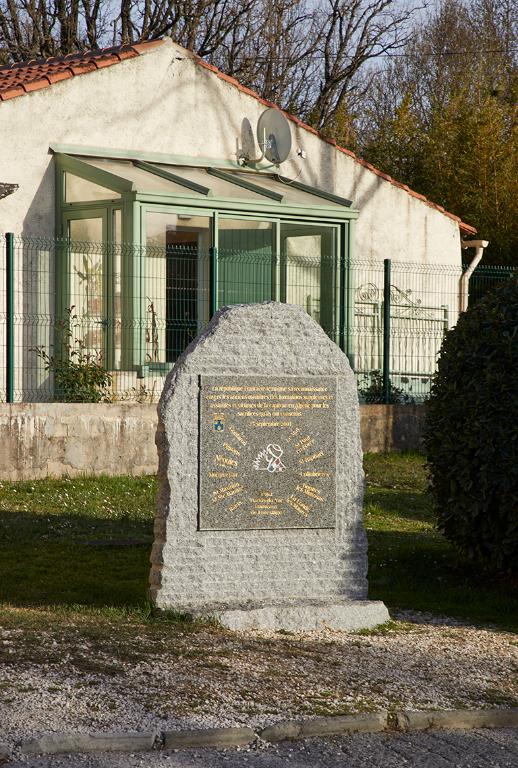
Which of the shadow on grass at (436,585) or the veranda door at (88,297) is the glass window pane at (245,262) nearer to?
the veranda door at (88,297)

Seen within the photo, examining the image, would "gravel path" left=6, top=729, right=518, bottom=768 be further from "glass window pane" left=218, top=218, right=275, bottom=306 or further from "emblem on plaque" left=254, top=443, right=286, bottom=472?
"glass window pane" left=218, top=218, right=275, bottom=306

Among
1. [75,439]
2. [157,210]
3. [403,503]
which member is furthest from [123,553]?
[157,210]

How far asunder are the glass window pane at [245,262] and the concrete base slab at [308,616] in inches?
331

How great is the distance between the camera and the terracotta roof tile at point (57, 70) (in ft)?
55.2

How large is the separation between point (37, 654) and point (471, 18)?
36.4m

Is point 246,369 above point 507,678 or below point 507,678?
above

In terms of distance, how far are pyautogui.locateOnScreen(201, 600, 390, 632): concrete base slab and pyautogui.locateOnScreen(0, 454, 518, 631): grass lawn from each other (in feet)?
1.85

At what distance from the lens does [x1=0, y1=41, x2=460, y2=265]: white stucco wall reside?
55.6 feet

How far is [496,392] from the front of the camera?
849cm

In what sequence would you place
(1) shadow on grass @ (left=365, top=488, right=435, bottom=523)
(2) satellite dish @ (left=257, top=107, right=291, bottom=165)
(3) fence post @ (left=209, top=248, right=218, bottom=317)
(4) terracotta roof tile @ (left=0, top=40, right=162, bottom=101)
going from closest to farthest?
(1) shadow on grass @ (left=365, top=488, right=435, bottom=523) < (3) fence post @ (left=209, top=248, right=218, bottom=317) < (4) terracotta roof tile @ (left=0, top=40, right=162, bottom=101) < (2) satellite dish @ (left=257, top=107, right=291, bottom=165)

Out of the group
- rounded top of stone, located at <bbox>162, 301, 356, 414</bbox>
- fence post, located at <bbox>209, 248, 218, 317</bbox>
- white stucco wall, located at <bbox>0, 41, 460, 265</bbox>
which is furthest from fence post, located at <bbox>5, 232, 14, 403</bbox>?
rounded top of stone, located at <bbox>162, 301, 356, 414</bbox>

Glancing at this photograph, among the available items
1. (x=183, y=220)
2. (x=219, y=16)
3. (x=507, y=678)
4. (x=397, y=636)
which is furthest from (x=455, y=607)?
(x=219, y=16)

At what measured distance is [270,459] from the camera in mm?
7645

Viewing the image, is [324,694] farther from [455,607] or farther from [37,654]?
[455,607]
